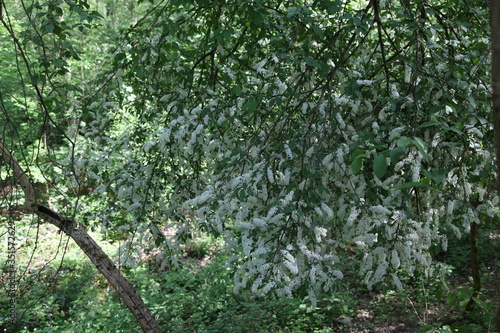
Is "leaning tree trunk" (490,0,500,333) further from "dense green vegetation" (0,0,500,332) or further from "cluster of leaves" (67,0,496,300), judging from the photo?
"cluster of leaves" (67,0,496,300)

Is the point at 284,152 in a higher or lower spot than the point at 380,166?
higher

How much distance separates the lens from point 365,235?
7.22ft

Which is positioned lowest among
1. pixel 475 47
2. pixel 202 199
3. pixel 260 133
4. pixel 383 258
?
pixel 383 258

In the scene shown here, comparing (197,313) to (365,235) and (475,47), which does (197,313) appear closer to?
(365,235)

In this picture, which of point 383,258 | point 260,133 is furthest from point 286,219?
point 260,133

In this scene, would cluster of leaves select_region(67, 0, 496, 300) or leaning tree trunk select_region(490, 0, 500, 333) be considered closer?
leaning tree trunk select_region(490, 0, 500, 333)

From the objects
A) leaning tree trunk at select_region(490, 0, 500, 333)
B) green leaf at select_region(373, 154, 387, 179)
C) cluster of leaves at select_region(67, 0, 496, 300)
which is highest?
cluster of leaves at select_region(67, 0, 496, 300)

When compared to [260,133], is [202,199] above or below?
below

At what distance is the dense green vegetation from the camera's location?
221 cm

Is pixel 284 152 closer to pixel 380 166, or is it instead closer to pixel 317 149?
pixel 317 149

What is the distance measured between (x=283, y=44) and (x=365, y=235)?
5.32ft

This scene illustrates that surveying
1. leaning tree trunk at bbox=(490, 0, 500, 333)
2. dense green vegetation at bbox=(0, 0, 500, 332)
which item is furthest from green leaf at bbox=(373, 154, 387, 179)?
leaning tree trunk at bbox=(490, 0, 500, 333)

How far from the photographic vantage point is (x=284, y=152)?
2547 millimetres

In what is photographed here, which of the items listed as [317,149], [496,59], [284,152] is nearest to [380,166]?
[496,59]
